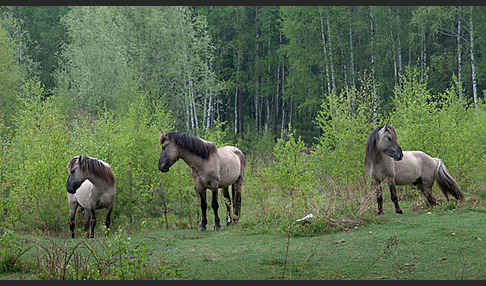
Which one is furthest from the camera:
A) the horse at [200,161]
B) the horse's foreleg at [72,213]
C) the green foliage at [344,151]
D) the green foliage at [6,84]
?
the green foliage at [6,84]

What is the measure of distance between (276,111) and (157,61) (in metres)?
12.1

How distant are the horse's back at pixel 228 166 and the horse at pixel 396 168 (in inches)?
118

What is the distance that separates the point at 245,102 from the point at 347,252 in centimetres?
3886

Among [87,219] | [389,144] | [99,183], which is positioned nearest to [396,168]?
[389,144]

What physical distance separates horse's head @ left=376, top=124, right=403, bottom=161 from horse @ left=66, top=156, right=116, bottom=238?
5662 mm

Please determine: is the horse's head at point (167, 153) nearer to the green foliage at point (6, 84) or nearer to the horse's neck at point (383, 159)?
the horse's neck at point (383, 159)

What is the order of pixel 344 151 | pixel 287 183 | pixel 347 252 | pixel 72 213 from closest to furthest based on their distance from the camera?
pixel 347 252 → pixel 72 213 → pixel 287 183 → pixel 344 151

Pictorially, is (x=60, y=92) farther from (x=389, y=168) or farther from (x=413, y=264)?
(x=413, y=264)

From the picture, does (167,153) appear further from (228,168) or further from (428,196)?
(428,196)

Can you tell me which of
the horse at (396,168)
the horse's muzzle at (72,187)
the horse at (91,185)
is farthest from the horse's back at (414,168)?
the horse's muzzle at (72,187)

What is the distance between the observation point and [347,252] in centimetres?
799

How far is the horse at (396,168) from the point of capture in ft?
35.6

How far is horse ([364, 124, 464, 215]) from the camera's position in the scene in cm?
1085

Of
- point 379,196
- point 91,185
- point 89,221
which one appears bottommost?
point 89,221
